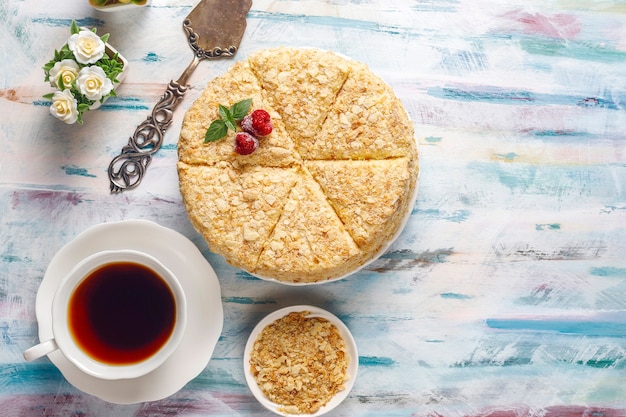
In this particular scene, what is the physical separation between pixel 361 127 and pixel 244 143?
51cm

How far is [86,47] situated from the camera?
3111mm

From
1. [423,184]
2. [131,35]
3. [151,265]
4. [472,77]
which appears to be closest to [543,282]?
[423,184]

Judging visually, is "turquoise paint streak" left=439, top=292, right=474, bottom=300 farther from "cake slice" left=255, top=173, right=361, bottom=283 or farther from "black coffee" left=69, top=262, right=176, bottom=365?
"black coffee" left=69, top=262, right=176, bottom=365

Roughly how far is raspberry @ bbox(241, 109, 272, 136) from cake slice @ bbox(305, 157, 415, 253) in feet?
0.84

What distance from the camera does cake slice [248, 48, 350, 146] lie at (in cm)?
288

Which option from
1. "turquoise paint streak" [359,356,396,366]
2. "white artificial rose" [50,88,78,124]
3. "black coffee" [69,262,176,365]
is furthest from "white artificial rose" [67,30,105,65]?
"turquoise paint streak" [359,356,396,366]

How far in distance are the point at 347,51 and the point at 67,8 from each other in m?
1.47

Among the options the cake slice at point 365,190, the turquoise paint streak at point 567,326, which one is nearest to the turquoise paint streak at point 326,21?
the cake slice at point 365,190

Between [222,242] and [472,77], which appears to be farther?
[472,77]

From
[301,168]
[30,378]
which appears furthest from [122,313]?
[301,168]

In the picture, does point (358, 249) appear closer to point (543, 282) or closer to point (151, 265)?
point (151, 265)

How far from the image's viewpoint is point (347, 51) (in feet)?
11.1

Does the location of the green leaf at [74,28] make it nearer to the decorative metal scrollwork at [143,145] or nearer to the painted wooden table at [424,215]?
the painted wooden table at [424,215]

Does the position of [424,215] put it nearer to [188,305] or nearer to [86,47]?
[188,305]
